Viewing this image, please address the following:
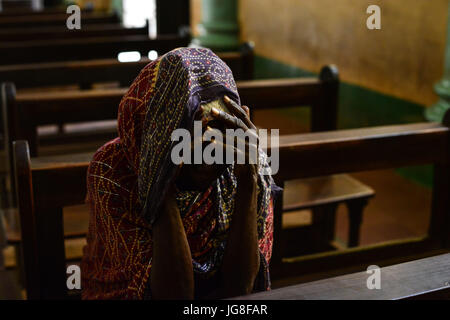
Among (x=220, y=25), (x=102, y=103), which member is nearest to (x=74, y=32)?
(x=220, y=25)

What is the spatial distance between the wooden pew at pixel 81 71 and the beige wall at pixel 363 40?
1290 millimetres

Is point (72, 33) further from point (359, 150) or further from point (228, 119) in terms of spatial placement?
point (228, 119)

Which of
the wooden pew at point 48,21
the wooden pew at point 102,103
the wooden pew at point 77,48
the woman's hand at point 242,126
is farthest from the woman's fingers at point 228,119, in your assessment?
the wooden pew at point 48,21

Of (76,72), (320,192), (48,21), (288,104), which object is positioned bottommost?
(320,192)

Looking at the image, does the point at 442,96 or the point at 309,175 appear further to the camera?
the point at 442,96

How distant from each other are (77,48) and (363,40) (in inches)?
98.1

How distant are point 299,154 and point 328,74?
47.8 inches

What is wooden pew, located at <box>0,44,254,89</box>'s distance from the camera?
3.93 meters

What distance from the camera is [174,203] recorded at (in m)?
1.41

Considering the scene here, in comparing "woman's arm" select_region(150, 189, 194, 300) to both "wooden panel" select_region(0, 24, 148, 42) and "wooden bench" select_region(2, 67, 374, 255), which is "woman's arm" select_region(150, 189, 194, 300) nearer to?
"wooden bench" select_region(2, 67, 374, 255)

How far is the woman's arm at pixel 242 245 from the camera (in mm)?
1486

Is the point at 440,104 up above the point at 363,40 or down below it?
below

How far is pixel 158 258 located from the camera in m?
1.42

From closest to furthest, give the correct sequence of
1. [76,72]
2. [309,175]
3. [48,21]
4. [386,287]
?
[386,287], [309,175], [76,72], [48,21]
